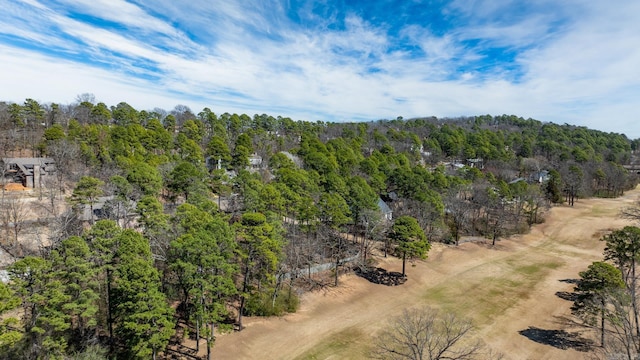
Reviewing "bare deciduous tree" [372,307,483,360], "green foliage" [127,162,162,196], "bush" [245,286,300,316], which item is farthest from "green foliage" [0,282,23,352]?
"green foliage" [127,162,162,196]

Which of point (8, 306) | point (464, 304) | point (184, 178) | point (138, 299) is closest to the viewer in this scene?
point (8, 306)

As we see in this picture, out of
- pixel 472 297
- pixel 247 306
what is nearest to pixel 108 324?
pixel 247 306

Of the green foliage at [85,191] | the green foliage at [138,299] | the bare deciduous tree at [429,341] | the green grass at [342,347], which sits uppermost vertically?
the green foliage at [85,191]

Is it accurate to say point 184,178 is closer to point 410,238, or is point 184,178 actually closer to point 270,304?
point 270,304

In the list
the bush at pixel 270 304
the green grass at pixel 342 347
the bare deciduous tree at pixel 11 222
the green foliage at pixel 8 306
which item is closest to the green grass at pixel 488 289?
the green grass at pixel 342 347

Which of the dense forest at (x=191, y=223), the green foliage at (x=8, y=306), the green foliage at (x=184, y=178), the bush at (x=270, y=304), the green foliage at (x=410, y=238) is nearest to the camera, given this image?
the green foliage at (x=8, y=306)

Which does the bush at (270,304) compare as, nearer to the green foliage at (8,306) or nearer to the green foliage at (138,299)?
the green foliage at (138,299)

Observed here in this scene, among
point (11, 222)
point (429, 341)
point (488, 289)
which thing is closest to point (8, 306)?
point (11, 222)
